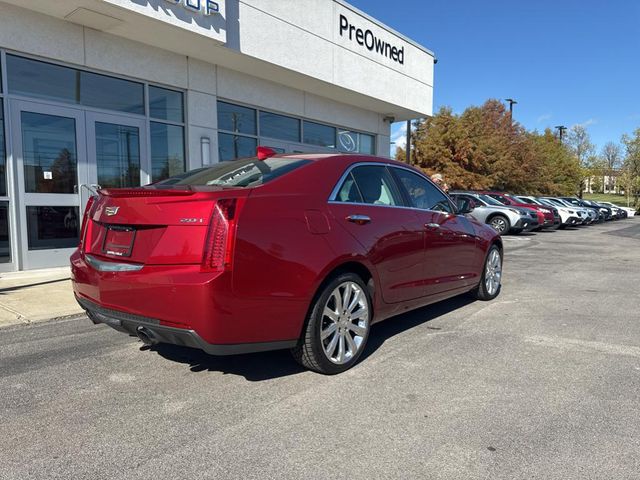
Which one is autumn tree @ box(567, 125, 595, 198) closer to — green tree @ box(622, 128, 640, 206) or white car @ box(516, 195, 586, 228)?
green tree @ box(622, 128, 640, 206)

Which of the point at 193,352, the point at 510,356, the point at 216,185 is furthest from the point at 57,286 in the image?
the point at 510,356

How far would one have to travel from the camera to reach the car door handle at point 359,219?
3.89 meters

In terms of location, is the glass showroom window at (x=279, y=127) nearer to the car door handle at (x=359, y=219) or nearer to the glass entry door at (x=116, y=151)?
the glass entry door at (x=116, y=151)

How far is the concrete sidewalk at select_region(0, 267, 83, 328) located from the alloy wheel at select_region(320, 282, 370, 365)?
11.0ft

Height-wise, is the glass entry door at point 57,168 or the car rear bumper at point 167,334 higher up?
the glass entry door at point 57,168

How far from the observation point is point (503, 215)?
18.7m

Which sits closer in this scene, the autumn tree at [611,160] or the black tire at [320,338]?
the black tire at [320,338]

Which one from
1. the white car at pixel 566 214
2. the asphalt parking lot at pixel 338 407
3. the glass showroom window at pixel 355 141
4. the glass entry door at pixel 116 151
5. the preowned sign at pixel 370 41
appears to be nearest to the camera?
the asphalt parking lot at pixel 338 407

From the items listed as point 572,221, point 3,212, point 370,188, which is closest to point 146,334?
point 370,188

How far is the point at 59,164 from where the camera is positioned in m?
8.47

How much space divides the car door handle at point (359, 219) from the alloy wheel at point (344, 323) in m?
0.49

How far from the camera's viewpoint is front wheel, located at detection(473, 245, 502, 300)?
20.8 ft

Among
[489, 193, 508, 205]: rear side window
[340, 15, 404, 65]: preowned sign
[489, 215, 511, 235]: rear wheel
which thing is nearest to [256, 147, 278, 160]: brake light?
[340, 15, 404, 65]: preowned sign

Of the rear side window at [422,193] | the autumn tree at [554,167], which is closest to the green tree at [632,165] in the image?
the autumn tree at [554,167]
